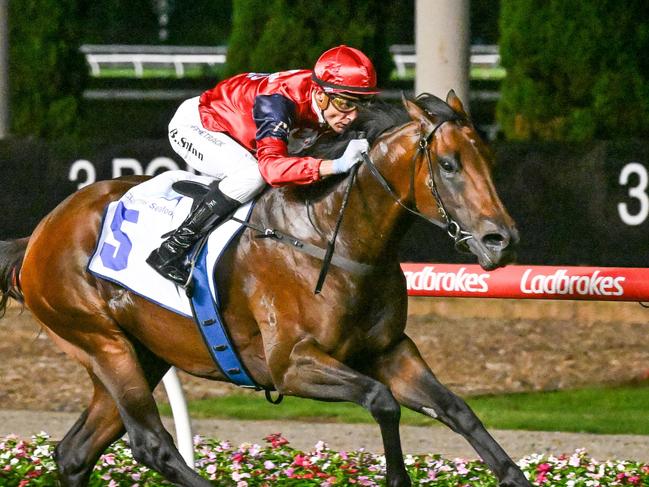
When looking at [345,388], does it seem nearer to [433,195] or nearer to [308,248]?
[308,248]

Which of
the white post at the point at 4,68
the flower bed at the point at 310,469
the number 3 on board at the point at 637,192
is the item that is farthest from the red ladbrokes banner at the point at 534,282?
the white post at the point at 4,68

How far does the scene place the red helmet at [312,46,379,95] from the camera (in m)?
5.10

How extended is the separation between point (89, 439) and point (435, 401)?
1.46m

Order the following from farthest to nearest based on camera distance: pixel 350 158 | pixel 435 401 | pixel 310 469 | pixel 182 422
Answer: pixel 310 469 < pixel 182 422 < pixel 350 158 < pixel 435 401

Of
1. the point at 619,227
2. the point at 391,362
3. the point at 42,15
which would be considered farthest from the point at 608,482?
the point at 42,15

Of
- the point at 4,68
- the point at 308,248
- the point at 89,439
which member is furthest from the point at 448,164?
the point at 4,68

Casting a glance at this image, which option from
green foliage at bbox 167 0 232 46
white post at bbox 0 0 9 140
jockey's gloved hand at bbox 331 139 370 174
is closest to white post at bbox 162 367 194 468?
jockey's gloved hand at bbox 331 139 370 174

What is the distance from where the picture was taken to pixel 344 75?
5.09 metres

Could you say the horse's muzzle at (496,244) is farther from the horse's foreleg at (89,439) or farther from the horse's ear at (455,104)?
the horse's foreleg at (89,439)

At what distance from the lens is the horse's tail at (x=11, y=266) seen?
6.03m

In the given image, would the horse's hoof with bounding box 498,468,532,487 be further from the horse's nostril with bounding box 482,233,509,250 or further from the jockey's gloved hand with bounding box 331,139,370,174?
the jockey's gloved hand with bounding box 331,139,370,174

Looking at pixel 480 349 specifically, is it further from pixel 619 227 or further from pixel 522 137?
pixel 522 137

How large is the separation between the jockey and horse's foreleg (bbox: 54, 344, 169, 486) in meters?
0.64

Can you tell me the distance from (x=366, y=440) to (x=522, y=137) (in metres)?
4.03
